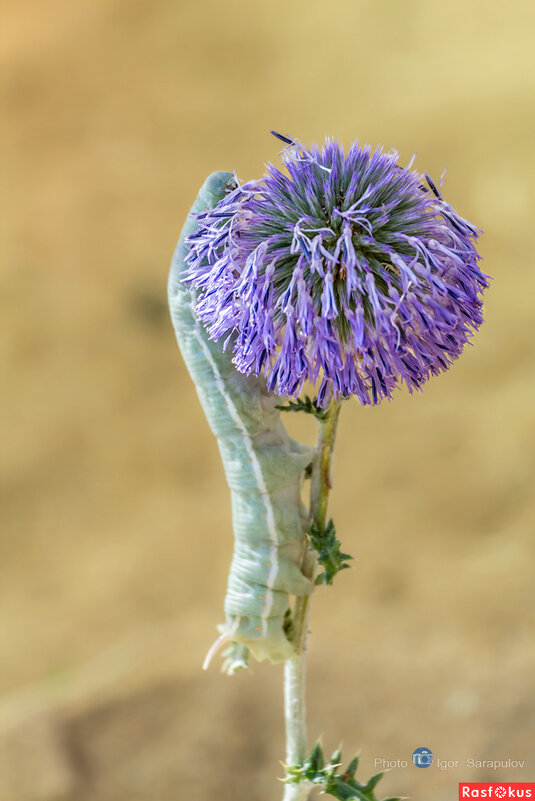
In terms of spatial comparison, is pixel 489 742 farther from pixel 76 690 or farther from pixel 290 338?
pixel 290 338

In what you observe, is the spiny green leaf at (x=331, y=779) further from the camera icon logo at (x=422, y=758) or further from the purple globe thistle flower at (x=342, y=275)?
the camera icon logo at (x=422, y=758)

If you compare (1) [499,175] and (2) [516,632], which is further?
(1) [499,175]

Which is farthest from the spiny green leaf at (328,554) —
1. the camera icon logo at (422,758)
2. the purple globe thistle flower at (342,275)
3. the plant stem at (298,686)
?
the camera icon logo at (422,758)

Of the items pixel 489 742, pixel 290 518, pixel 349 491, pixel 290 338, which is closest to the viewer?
pixel 290 338

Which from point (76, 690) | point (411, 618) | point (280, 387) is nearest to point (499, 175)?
point (411, 618)

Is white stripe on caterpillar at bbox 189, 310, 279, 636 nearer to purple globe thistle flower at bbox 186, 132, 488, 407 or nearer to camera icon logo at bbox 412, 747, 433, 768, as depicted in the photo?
purple globe thistle flower at bbox 186, 132, 488, 407

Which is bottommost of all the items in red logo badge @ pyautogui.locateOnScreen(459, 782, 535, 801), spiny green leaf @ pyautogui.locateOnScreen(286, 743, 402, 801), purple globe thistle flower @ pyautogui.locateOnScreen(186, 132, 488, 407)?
red logo badge @ pyautogui.locateOnScreen(459, 782, 535, 801)

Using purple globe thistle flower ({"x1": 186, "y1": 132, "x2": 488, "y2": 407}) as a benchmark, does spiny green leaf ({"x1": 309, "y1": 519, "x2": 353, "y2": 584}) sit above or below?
below

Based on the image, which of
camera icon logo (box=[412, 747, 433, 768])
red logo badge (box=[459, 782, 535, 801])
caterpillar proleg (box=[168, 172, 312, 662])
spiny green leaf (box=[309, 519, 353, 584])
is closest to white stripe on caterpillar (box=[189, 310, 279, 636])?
caterpillar proleg (box=[168, 172, 312, 662])
